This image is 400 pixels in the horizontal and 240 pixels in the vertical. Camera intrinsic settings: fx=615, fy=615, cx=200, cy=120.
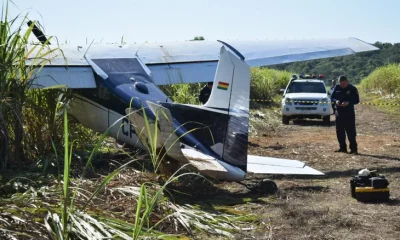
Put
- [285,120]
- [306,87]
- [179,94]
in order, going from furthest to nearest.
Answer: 1. [306,87]
2. [285,120]
3. [179,94]

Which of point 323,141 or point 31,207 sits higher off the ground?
point 31,207

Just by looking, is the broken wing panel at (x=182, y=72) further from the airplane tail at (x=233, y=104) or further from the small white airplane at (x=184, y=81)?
the airplane tail at (x=233, y=104)

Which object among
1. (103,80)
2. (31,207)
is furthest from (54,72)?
(31,207)

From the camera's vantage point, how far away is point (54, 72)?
10086mm

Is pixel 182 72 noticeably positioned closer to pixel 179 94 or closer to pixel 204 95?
pixel 204 95

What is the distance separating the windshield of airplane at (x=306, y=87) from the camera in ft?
67.4

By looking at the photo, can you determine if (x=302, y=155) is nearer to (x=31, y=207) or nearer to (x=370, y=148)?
(x=370, y=148)

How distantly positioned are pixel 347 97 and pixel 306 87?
8.94 m

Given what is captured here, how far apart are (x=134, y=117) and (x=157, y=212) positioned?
81.0 inches

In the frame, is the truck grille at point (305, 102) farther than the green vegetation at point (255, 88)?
Yes

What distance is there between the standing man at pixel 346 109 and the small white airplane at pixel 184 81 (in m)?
0.91

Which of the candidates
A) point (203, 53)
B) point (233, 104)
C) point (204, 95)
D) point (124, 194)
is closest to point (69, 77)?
point (203, 53)

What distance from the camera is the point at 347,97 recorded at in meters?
11.8

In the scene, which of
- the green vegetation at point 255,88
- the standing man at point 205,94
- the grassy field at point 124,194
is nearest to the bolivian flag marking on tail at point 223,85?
the grassy field at point 124,194
